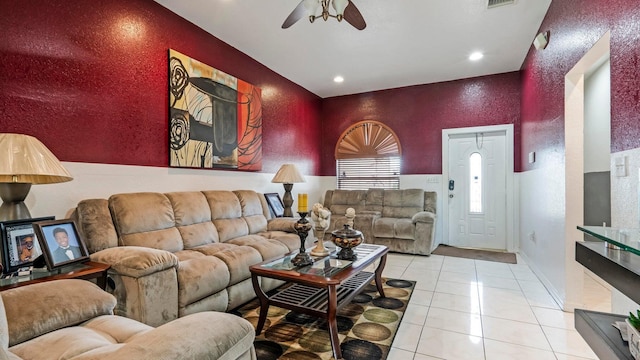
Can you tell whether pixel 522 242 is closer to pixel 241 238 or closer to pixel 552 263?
pixel 552 263

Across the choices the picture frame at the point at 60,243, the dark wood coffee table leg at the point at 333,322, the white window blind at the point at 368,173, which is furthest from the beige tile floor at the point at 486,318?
the white window blind at the point at 368,173

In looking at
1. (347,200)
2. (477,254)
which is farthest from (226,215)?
(477,254)

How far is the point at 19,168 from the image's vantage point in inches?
64.2

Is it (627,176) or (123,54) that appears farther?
(123,54)

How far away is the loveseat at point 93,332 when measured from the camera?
0.86 metres

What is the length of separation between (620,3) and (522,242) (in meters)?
3.49

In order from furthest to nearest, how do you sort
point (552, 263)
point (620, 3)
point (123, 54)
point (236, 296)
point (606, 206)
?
point (606, 206) → point (552, 263) → point (123, 54) → point (236, 296) → point (620, 3)

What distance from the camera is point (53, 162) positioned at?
1.78 metres

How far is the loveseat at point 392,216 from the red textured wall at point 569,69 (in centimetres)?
148

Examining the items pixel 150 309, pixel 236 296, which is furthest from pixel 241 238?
pixel 150 309

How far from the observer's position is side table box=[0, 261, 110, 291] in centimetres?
156

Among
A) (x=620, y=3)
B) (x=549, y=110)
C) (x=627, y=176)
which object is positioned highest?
(x=620, y=3)

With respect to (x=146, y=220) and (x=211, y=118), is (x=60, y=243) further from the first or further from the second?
(x=211, y=118)

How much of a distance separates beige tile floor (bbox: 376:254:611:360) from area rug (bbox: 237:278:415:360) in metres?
0.10
